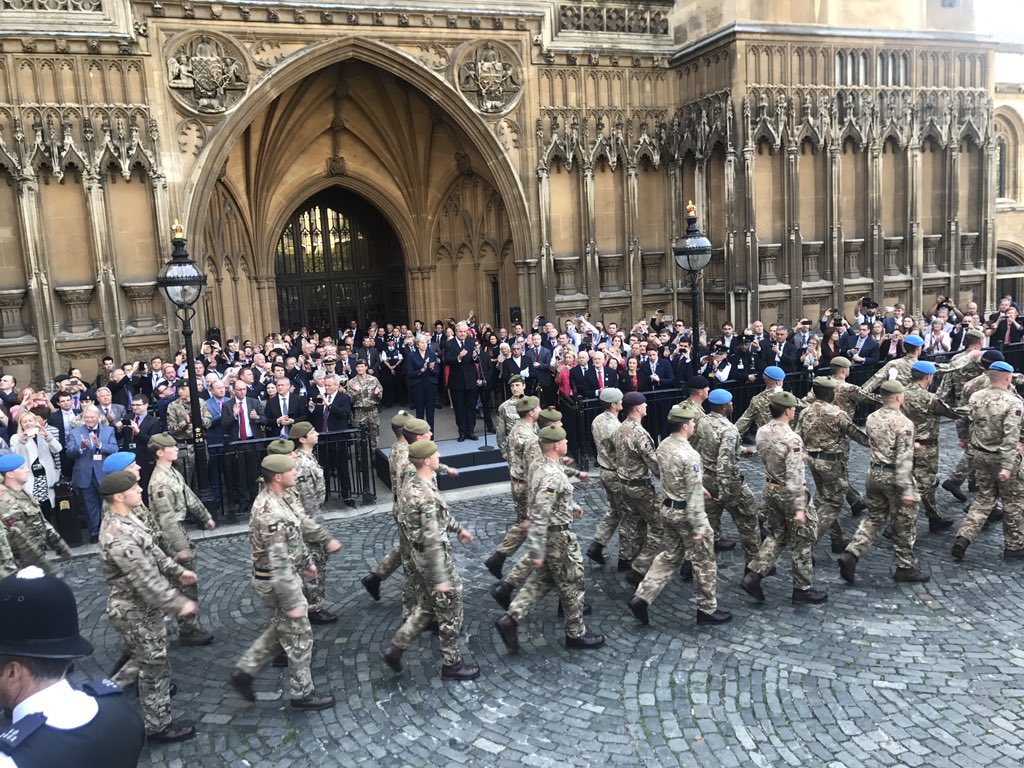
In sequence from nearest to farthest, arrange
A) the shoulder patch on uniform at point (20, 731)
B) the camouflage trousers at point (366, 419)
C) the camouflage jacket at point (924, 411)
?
the shoulder patch on uniform at point (20, 731) → the camouflage jacket at point (924, 411) → the camouflage trousers at point (366, 419)

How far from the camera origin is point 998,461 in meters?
8.09

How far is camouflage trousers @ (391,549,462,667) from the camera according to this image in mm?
6145

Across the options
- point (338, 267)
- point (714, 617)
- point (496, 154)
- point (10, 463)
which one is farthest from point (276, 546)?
point (338, 267)

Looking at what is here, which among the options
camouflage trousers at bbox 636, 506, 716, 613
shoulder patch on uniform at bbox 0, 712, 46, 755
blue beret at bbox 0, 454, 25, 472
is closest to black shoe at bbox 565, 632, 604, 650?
camouflage trousers at bbox 636, 506, 716, 613

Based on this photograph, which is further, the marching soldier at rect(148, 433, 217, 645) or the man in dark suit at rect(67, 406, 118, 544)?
the man in dark suit at rect(67, 406, 118, 544)

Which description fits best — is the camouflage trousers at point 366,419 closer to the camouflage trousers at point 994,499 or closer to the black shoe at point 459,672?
the black shoe at point 459,672

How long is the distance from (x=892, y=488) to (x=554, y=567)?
3248mm

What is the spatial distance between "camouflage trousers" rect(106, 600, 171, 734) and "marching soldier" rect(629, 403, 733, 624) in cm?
357

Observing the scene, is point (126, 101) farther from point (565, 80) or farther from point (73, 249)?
point (565, 80)

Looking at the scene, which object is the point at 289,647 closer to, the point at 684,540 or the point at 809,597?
the point at 684,540

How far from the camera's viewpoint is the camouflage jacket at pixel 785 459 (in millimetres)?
7102

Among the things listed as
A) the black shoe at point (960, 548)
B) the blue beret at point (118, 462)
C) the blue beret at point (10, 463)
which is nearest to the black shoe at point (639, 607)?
the black shoe at point (960, 548)

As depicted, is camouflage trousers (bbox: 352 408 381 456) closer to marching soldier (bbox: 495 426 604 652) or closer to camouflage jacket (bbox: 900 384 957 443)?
marching soldier (bbox: 495 426 604 652)

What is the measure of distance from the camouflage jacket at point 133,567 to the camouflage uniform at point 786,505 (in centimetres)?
475
